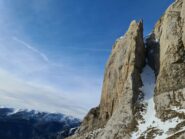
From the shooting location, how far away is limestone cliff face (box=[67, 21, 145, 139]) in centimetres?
6431

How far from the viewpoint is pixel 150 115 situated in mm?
62781

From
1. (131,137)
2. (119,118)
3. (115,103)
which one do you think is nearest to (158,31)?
(115,103)

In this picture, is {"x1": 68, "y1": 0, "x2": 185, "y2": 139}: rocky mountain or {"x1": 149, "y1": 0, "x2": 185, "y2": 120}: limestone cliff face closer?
{"x1": 68, "y1": 0, "x2": 185, "y2": 139}: rocky mountain

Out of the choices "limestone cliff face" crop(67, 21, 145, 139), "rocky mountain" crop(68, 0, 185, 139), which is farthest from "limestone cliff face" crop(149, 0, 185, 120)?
"limestone cliff face" crop(67, 21, 145, 139)

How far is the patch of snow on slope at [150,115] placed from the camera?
55891 millimetres

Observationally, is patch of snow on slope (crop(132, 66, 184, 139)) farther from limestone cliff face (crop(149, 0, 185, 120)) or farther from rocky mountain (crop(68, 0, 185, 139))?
limestone cliff face (crop(149, 0, 185, 120))

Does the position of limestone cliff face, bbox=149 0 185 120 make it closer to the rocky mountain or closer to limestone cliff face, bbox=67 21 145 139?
the rocky mountain

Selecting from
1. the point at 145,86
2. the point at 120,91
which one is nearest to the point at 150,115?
the point at 145,86

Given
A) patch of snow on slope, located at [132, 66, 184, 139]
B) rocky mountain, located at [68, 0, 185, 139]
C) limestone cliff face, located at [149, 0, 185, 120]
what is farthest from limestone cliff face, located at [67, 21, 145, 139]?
limestone cliff face, located at [149, 0, 185, 120]

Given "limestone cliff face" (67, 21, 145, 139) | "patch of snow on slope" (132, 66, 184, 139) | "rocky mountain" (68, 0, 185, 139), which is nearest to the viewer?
"patch of snow on slope" (132, 66, 184, 139)

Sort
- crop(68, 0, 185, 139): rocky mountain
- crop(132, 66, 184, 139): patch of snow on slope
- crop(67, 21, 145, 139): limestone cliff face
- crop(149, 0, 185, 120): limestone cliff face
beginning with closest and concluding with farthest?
crop(132, 66, 184, 139): patch of snow on slope → crop(68, 0, 185, 139): rocky mountain → crop(149, 0, 185, 120): limestone cliff face → crop(67, 21, 145, 139): limestone cliff face

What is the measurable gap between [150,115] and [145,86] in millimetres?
9098

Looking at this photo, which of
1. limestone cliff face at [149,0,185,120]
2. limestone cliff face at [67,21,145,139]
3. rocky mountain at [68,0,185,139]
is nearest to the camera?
rocky mountain at [68,0,185,139]

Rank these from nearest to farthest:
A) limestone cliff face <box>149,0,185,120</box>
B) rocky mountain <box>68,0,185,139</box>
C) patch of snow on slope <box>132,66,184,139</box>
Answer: patch of snow on slope <box>132,66,184,139</box>
rocky mountain <box>68,0,185,139</box>
limestone cliff face <box>149,0,185,120</box>
